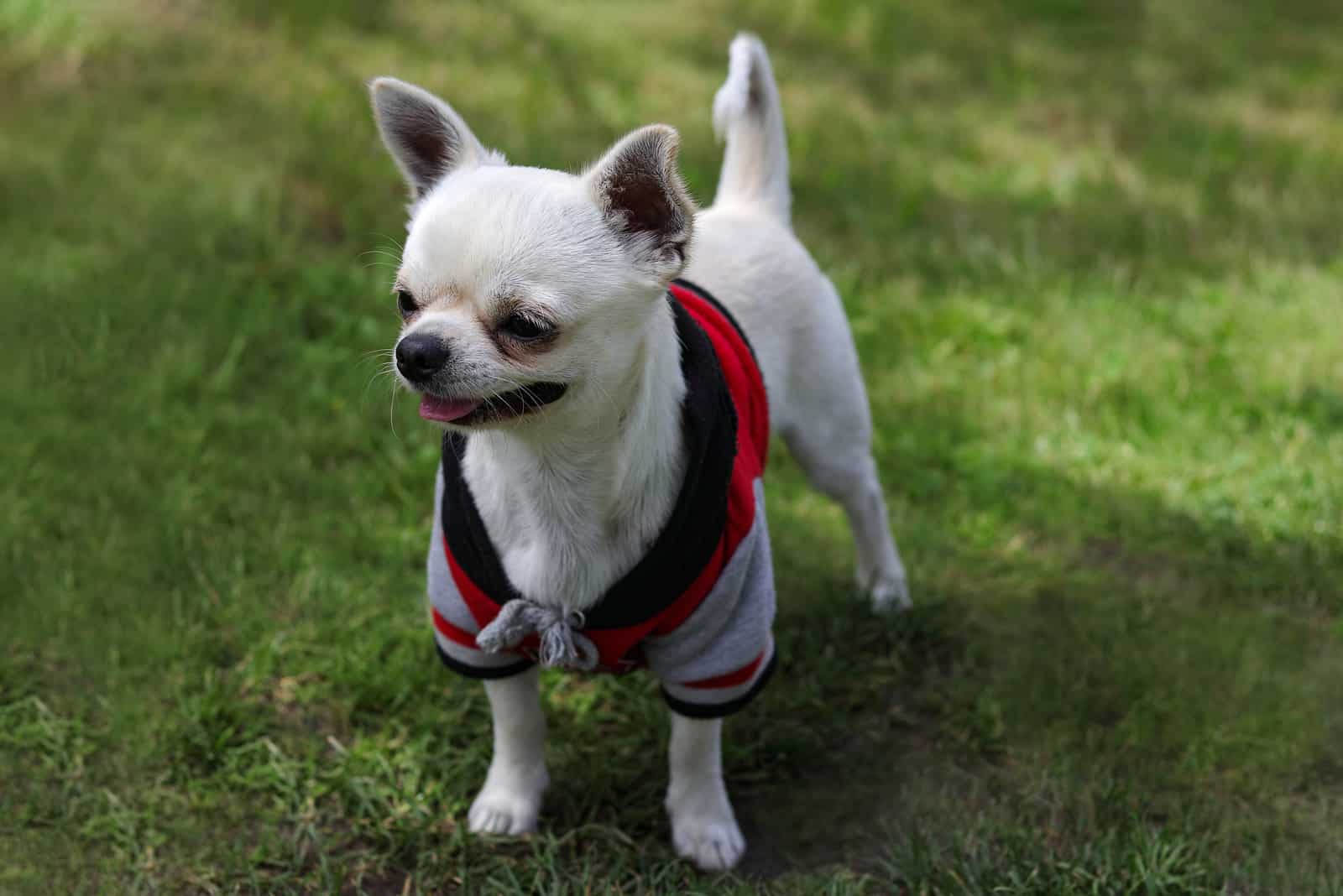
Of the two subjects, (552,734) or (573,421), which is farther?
(552,734)

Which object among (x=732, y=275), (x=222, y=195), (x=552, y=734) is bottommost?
(x=552, y=734)

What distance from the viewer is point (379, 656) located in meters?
3.44

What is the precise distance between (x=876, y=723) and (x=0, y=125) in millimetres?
4495

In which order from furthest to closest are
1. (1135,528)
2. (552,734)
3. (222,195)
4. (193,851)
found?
1. (222,195)
2. (1135,528)
3. (552,734)
4. (193,851)

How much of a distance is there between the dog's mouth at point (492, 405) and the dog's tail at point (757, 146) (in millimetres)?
1309

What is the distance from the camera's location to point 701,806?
2.96 m

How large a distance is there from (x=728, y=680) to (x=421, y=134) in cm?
122

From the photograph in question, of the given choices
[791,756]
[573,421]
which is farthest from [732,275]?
[791,756]

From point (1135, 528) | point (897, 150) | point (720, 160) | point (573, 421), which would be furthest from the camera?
point (897, 150)

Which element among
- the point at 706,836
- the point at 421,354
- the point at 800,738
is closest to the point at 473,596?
the point at 421,354

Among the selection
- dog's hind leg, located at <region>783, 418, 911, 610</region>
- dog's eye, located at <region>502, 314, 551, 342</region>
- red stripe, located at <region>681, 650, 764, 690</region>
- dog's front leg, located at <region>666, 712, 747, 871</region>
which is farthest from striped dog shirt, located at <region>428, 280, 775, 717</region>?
dog's hind leg, located at <region>783, 418, 911, 610</region>

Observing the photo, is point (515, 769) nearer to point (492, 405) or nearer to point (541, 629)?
point (541, 629)

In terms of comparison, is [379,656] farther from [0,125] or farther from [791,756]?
[0,125]

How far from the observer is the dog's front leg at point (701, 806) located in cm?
290
